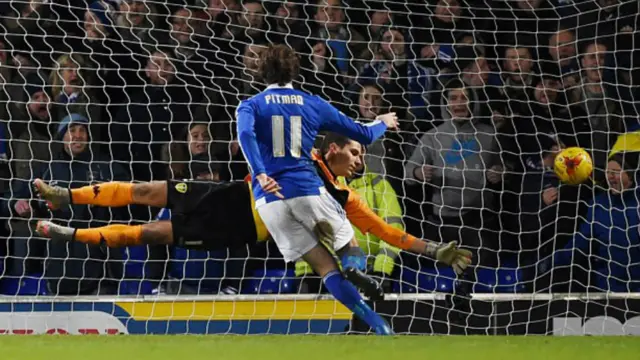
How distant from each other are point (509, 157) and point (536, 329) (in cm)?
142

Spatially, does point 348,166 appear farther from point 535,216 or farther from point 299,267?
point 535,216

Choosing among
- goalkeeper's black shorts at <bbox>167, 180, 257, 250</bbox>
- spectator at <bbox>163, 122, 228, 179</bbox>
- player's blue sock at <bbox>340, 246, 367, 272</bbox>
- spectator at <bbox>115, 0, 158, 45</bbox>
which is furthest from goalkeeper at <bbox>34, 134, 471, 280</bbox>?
spectator at <bbox>115, 0, 158, 45</bbox>

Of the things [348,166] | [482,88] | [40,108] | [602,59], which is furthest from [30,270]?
[602,59]

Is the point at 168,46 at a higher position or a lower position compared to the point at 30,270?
higher

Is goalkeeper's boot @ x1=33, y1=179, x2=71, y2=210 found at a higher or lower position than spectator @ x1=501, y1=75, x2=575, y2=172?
lower

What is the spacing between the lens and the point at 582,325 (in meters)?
7.33


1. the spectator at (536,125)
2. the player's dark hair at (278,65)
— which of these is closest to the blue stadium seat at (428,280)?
the spectator at (536,125)

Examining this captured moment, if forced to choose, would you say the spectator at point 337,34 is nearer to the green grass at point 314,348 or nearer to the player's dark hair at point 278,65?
the player's dark hair at point 278,65

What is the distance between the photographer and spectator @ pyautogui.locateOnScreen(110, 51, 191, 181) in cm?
833

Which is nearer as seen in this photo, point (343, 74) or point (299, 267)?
point (299, 267)

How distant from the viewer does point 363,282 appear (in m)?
6.73

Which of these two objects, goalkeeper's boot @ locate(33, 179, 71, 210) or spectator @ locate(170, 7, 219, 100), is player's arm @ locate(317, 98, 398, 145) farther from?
spectator @ locate(170, 7, 219, 100)

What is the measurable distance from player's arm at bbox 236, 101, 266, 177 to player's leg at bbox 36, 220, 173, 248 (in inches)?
55.6

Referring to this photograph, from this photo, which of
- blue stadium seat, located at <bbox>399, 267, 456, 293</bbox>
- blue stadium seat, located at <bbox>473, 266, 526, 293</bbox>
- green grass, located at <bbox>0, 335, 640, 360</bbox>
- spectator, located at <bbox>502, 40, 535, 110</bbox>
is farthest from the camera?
spectator, located at <bbox>502, 40, 535, 110</bbox>
